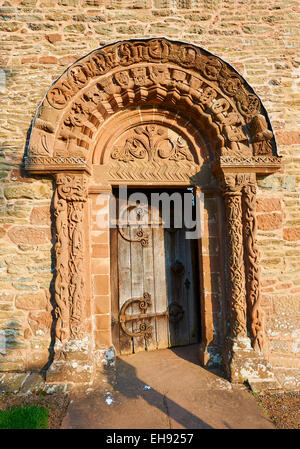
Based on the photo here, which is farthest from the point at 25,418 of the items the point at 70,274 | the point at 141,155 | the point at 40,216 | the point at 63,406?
the point at 141,155

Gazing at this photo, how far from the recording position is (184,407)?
2.75 meters

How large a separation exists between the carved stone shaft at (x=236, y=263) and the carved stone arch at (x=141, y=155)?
1 centimetres

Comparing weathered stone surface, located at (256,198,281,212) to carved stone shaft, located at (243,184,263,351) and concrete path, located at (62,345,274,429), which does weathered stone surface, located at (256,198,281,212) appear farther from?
concrete path, located at (62,345,274,429)

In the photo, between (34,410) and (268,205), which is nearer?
(34,410)

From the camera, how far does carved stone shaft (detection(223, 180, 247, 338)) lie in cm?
339

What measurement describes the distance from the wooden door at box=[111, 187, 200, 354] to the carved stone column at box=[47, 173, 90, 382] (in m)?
0.79

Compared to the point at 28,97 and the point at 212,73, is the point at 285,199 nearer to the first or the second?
the point at 212,73

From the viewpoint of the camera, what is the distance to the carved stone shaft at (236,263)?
3395mm

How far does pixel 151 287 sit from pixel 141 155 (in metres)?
1.99

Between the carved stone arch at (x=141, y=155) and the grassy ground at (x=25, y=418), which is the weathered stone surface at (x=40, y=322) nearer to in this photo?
the carved stone arch at (x=141, y=155)

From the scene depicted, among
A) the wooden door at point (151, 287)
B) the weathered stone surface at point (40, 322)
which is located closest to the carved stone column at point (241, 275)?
the wooden door at point (151, 287)

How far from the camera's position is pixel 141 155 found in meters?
3.86

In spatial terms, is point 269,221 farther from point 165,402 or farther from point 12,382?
point 12,382

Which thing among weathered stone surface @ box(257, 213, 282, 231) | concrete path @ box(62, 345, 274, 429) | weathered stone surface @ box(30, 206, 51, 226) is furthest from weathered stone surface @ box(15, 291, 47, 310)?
weathered stone surface @ box(257, 213, 282, 231)
